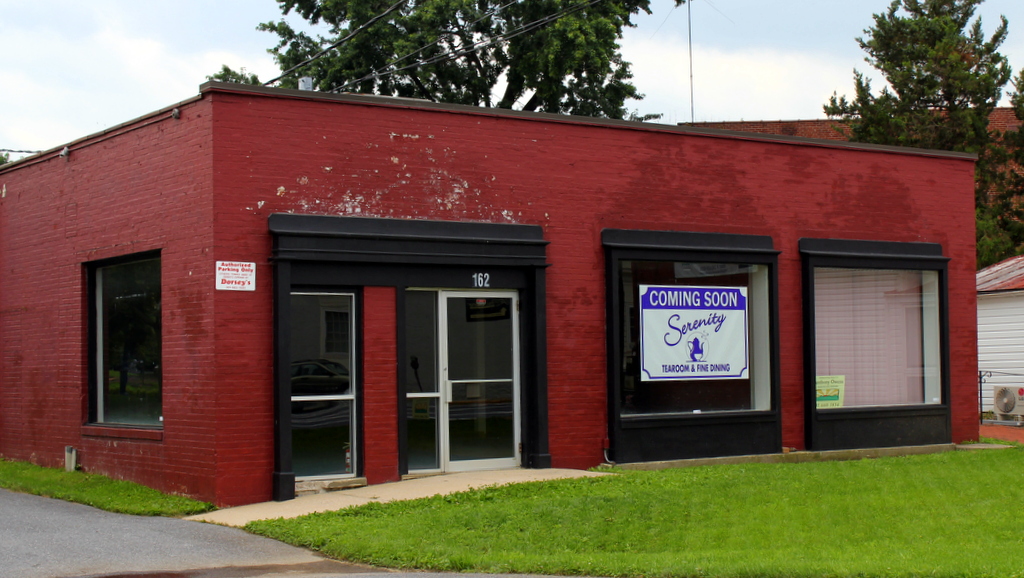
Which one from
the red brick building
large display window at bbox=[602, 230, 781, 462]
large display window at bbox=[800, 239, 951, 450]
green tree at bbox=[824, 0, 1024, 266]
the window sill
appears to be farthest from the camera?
green tree at bbox=[824, 0, 1024, 266]

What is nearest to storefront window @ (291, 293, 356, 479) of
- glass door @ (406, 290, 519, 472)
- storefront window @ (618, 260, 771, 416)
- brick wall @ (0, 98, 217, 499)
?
glass door @ (406, 290, 519, 472)

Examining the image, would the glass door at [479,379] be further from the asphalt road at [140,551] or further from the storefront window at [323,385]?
the asphalt road at [140,551]

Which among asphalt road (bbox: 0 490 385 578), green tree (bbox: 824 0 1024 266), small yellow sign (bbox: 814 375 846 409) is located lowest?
asphalt road (bbox: 0 490 385 578)

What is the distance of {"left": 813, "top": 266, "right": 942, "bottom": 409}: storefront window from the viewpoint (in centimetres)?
1631

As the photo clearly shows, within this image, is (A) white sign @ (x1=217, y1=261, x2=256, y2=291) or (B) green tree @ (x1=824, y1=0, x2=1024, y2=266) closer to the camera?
(A) white sign @ (x1=217, y1=261, x2=256, y2=291)

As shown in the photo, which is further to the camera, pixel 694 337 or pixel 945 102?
pixel 945 102

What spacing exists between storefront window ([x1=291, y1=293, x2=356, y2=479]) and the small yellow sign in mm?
7205

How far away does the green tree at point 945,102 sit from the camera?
35.2m

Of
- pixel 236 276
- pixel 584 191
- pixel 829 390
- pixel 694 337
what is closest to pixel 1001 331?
pixel 829 390

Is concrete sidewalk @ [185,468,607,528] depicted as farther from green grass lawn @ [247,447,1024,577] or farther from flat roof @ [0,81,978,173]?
flat roof @ [0,81,978,173]

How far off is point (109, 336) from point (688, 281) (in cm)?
784

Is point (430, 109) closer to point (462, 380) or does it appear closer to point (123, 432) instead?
point (462, 380)

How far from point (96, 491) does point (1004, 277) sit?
883 inches

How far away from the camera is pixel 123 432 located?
1334 centimetres
